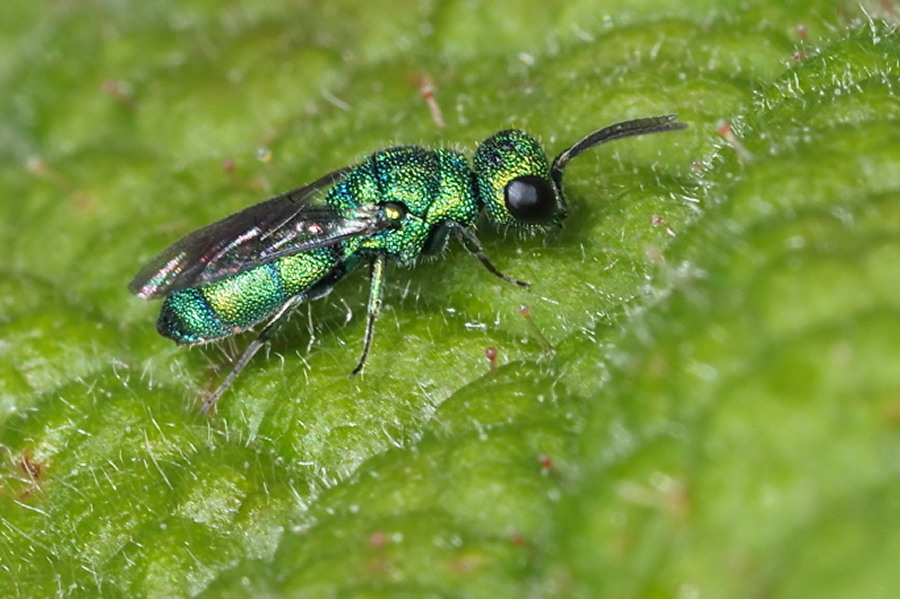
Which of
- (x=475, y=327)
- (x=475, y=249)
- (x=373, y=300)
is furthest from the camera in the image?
(x=475, y=249)

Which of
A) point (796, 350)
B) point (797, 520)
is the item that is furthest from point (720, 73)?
point (797, 520)

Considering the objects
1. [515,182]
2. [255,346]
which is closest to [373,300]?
[255,346]

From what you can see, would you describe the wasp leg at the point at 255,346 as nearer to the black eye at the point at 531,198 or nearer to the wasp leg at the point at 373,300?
the wasp leg at the point at 373,300

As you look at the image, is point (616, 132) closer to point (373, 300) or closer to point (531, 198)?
point (531, 198)

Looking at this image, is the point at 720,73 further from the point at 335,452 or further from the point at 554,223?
the point at 335,452

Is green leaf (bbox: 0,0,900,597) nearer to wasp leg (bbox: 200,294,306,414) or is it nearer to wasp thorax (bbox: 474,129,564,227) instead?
wasp leg (bbox: 200,294,306,414)

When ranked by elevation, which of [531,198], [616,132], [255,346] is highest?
[616,132]
